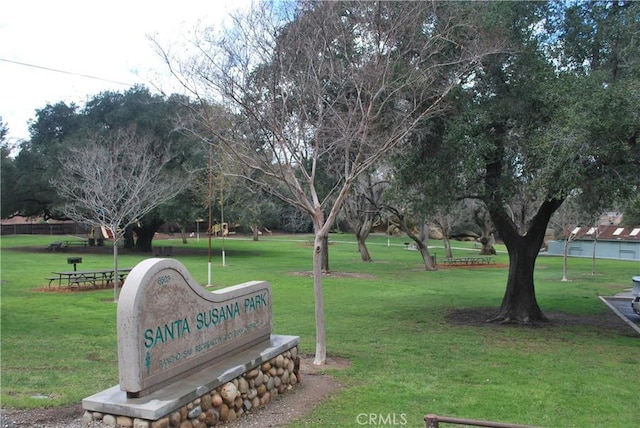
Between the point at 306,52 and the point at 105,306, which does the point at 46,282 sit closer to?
the point at 105,306

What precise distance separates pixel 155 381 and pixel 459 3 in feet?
34.7

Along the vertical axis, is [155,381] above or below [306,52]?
below

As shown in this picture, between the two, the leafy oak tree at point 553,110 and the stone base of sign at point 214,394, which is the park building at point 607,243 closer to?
the leafy oak tree at point 553,110

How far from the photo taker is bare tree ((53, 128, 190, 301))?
18.6m

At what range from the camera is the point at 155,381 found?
5.70 m

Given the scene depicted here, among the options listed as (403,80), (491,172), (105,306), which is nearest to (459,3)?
(403,80)

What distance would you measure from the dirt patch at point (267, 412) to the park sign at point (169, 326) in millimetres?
670

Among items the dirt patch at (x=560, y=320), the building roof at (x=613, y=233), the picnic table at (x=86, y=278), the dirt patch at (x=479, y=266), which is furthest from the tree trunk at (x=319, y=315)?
the building roof at (x=613, y=233)

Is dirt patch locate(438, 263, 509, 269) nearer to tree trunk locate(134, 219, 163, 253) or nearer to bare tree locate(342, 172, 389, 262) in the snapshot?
bare tree locate(342, 172, 389, 262)

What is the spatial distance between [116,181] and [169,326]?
1688 cm

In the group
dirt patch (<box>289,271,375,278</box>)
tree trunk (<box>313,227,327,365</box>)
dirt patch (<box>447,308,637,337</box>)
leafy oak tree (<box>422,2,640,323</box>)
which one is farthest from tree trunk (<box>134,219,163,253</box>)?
tree trunk (<box>313,227,327,365</box>)

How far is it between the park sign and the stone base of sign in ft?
0.50

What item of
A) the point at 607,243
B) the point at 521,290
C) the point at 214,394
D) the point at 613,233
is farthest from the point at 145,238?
the point at 214,394

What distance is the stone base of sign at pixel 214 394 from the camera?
525 cm
